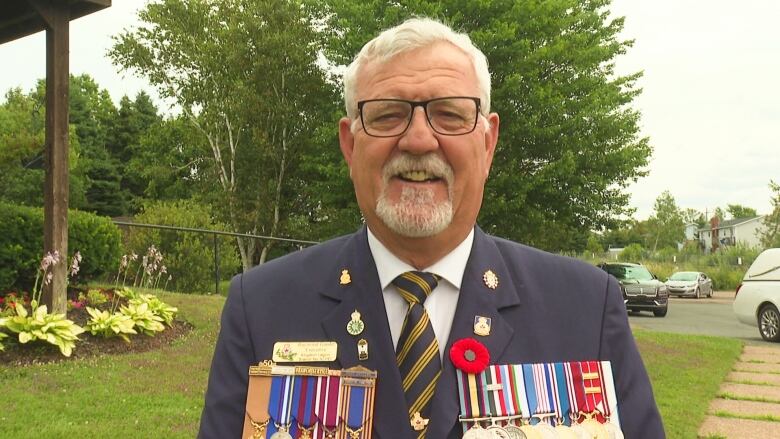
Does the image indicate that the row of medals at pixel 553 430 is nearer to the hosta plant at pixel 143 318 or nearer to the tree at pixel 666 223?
the hosta plant at pixel 143 318

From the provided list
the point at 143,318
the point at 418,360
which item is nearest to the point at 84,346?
the point at 143,318

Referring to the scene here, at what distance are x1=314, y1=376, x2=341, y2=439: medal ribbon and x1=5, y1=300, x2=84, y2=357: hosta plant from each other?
5.57m

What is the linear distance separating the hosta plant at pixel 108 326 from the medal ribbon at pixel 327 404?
20.1ft

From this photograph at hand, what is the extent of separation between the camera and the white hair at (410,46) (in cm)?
190

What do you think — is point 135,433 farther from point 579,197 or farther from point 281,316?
point 579,197

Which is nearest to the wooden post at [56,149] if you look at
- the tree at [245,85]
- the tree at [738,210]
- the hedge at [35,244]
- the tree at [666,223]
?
the hedge at [35,244]

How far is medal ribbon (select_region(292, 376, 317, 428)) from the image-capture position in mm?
1871

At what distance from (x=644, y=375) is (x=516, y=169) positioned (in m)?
19.9

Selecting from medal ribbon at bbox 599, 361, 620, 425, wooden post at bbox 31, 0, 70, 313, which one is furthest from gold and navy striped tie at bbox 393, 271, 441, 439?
wooden post at bbox 31, 0, 70, 313

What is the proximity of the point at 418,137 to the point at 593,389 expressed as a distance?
83cm

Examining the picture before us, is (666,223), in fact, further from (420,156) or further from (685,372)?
(420,156)

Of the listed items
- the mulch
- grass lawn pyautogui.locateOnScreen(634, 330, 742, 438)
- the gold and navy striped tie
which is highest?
the gold and navy striped tie

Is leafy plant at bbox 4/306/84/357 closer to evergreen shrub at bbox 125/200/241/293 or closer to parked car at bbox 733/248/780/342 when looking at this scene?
evergreen shrub at bbox 125/200/241/293

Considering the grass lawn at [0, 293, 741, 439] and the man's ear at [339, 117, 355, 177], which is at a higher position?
the man's ear at [339, 117, 355, 177]
